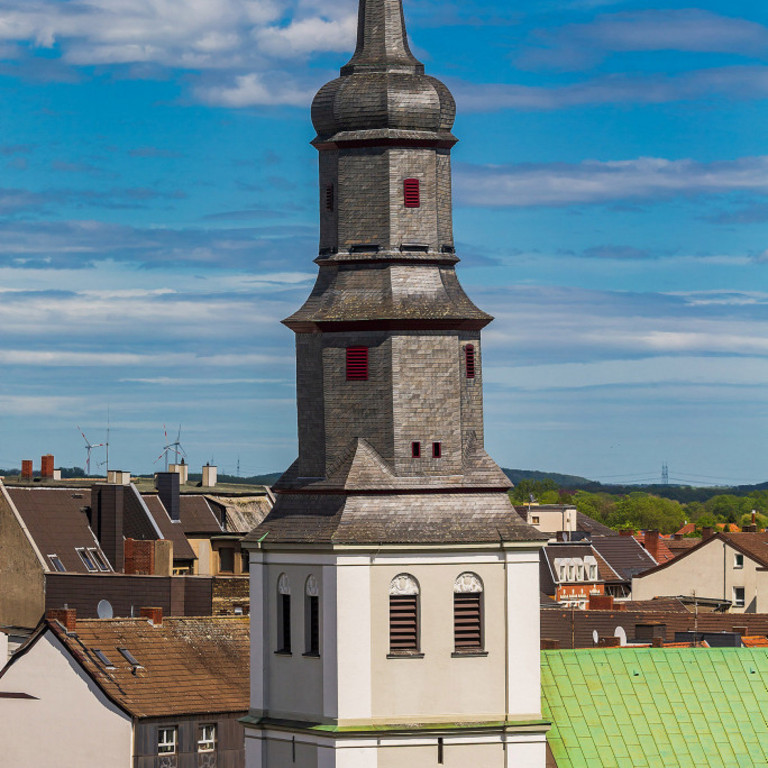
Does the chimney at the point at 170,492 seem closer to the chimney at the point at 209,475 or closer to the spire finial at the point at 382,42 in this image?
the chimney at the point at 209,475

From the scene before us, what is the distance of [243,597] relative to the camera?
4956 inches

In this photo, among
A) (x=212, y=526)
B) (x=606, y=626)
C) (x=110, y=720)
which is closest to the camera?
(x=110, y=720)

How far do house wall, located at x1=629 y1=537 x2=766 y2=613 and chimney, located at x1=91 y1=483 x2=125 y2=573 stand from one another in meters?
56.3

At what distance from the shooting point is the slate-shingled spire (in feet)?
217

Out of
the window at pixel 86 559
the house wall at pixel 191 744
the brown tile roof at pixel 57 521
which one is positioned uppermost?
the brown tile roof at pixel 57 521

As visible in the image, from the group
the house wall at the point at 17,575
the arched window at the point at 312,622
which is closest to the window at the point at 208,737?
the arched window at the point at 312,622

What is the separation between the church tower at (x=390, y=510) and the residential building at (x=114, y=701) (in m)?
25.5

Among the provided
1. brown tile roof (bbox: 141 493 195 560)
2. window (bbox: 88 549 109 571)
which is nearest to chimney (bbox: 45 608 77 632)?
window (bbox: 88 549 109 571)

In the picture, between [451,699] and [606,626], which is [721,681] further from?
[606,626]

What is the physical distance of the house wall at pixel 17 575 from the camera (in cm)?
12875

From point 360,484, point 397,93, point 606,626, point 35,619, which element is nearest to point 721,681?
point 360,484

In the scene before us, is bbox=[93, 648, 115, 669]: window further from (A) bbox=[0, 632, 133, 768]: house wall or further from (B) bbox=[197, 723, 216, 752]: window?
(B) bbox=[197, 723, 216, 752]: window

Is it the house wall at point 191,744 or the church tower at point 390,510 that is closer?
the church tower at point 390,510

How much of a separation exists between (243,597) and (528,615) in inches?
2413
